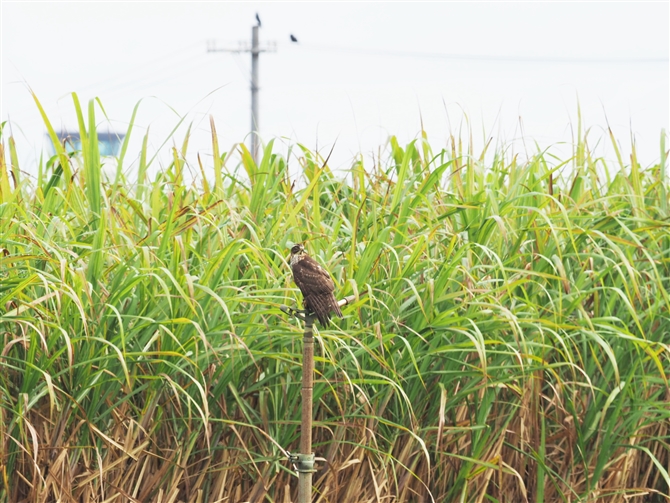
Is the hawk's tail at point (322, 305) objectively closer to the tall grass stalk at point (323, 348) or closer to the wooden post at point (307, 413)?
the wooden post at point (307, 413)

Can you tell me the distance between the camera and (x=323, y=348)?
251 cm

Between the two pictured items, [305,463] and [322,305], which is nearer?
[322,305]

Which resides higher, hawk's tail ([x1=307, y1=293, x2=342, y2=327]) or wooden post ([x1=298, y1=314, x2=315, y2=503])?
hawk's tail ([x1=307, y1=293, x2=342, y2=327])

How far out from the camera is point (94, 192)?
9.71ft

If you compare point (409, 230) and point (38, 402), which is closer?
point (38, 402)

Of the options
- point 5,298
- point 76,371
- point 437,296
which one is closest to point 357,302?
point 437,296

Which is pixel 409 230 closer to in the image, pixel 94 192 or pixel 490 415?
pixel 490 415

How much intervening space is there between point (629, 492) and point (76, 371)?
206 cm

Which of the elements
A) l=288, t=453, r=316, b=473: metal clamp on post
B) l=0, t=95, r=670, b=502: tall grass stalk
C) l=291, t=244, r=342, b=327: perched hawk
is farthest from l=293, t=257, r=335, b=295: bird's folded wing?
l=288, t=453, r=316, b=473: metal clamp on post

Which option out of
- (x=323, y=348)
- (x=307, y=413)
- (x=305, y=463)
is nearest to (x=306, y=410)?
(x=307, y=413)

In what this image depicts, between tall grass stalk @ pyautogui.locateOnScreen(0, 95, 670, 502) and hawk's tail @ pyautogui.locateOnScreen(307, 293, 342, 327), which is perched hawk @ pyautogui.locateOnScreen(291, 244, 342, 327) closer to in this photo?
hawk's tail @ pyautogui.locateOnScreen(307, 293, 342, 327)

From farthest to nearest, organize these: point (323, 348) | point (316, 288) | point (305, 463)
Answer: point (323, 348) < point (305, 463) < point (316, 288)

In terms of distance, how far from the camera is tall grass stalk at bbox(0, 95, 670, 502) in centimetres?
246

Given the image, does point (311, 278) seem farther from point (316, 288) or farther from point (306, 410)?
point (306, 410)
